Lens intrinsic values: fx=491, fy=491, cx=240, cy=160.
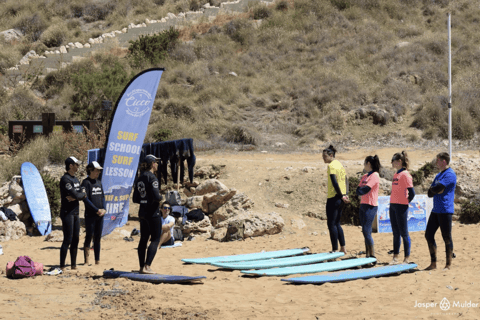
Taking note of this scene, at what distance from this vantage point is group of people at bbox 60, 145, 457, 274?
662cm

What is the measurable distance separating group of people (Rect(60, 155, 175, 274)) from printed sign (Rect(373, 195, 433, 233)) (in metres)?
A: 5.50

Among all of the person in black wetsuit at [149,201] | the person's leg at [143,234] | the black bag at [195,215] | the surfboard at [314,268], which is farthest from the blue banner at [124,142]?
the surfboard at [314,268]

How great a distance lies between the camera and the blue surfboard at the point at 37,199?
37.2ft

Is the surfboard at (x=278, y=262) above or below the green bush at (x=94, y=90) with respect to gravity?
below

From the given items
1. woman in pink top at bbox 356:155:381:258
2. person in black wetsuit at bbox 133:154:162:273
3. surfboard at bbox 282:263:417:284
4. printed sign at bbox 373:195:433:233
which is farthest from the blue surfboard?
printed sign at bbox 373:195:433:233

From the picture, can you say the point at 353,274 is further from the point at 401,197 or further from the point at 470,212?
the point at 470,212

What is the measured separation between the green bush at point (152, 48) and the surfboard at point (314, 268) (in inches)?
820

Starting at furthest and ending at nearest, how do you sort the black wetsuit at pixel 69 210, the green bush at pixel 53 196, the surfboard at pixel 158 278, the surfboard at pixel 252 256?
the green bush at pixel 53 196 < the surfboard at pixel 252 256 < the black wetsuit at pixel 69 210 < the surfboard at pixel 158 278

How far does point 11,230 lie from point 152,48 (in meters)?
18.7

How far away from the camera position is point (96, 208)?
7.58 meters

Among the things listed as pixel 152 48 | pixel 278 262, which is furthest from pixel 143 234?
pixel 152 48

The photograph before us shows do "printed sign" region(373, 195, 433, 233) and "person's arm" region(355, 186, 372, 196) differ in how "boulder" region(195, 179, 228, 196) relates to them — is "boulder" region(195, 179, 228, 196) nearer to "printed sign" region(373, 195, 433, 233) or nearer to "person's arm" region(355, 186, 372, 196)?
"printed sign" region(373, 195, 433, 233)

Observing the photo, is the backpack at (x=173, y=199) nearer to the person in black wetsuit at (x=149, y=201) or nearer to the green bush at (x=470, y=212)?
the person in black wetsuit at (x=149, y=201)

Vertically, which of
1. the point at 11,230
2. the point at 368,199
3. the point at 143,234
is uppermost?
the point at 368,199
